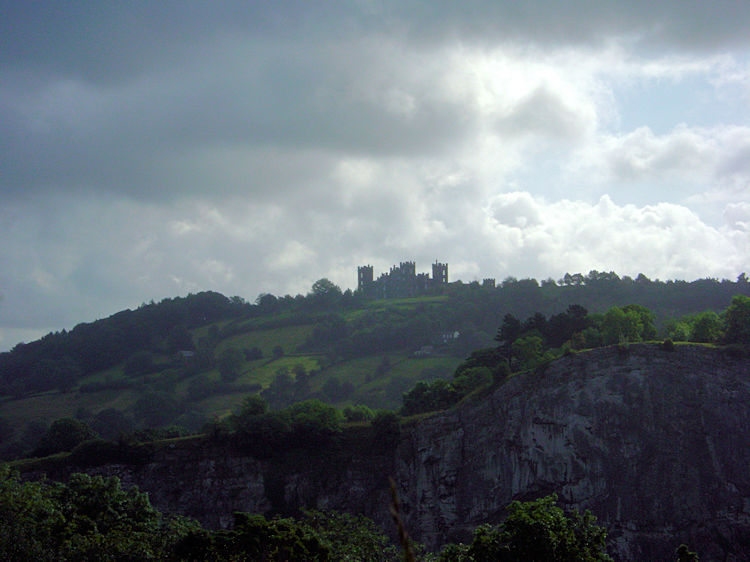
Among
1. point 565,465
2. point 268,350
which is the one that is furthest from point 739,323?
point 268,350

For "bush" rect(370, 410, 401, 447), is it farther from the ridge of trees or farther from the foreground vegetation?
the ridge of trees

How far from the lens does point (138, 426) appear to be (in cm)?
11769

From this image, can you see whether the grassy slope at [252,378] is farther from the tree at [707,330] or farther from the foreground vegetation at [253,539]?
the foreground vegetation at [253,539]

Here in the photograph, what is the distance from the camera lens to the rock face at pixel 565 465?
171ft

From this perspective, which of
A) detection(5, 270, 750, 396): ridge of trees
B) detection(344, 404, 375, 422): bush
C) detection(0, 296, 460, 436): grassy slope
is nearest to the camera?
detection(344, 404, 375, 422): bush

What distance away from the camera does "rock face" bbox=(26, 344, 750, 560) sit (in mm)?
51969

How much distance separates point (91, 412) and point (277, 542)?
98.1m

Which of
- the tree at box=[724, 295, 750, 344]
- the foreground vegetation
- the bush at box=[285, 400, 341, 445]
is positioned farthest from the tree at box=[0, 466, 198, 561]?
the tree at box=[724, 295, 750, 344]

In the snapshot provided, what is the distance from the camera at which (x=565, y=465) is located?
57062 mm

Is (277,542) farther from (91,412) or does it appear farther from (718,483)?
(91,412)

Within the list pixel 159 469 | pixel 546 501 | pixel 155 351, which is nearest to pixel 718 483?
pixel 546 501

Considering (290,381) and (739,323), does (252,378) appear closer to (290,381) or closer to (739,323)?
(290,381)

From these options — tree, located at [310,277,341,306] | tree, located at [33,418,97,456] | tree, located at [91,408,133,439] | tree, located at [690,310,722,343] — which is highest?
tree, located at [310,277,341,306]

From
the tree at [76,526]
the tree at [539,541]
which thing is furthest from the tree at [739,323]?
the tree at [76,526]
